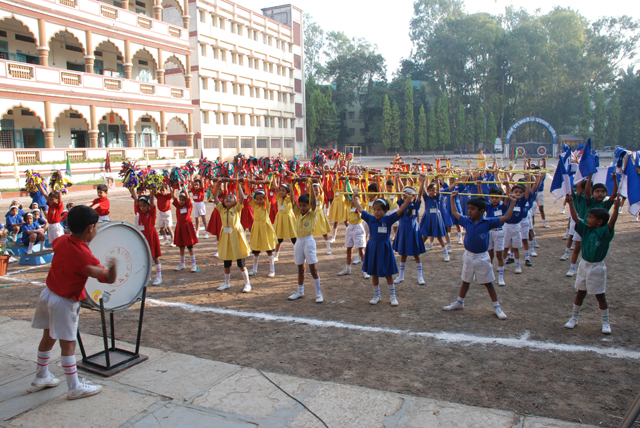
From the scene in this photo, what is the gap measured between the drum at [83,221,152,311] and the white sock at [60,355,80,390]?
55 cm

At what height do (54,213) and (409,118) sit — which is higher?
(409,118)

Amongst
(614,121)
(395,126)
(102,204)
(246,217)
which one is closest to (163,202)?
(102,204)

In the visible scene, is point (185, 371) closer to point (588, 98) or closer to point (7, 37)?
point (7, 37)

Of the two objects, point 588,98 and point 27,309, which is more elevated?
point 588,98

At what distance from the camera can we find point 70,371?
4.16 metres

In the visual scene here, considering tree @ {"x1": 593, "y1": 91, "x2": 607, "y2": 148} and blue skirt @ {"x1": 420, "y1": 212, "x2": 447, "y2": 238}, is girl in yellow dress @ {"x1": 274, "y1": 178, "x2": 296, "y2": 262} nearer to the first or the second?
blue skirt @ {"x1": 420, "y1": 212, "x2": 447, "y2": 238}

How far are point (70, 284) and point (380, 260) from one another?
4.17 m

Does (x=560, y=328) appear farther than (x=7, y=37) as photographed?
No

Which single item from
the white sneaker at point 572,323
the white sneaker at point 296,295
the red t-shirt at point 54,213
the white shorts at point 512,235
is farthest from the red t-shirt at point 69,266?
the white shorts at point 512,235

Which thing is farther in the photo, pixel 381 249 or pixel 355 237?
pixel 355 237

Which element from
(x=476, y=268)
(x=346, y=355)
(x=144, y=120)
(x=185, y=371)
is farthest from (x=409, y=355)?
(x=144, y=120)

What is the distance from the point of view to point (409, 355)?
5059 mm

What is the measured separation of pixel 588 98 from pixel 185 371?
2547 inches

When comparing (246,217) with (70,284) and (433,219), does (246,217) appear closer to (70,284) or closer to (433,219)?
(433,219)
